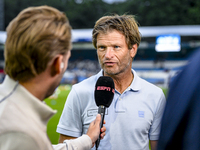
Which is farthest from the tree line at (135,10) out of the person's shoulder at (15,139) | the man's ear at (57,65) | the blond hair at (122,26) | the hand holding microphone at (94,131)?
the person's shoulder at (15,139)

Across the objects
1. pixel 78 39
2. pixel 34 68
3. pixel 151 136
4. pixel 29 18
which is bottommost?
pixel 78 39

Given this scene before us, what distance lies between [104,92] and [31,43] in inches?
42.0

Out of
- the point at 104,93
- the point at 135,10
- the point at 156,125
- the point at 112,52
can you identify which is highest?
the point at 112,52

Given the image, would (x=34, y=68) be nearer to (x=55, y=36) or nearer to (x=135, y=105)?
(x=55, y=36)

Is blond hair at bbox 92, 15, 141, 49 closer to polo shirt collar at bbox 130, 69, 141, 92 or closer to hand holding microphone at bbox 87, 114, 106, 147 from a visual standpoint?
polo shirt collar at bbox 130, 69, 141, 92

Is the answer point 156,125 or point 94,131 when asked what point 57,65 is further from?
point 156,125

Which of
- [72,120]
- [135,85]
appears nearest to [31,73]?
[72,120]

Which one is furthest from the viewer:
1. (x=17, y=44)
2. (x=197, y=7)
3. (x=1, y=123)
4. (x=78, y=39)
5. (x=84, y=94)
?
(x=197, y=7)

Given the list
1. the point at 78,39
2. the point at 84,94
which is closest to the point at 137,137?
the point at 84,94

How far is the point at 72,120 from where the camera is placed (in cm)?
241

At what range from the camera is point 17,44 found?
1288 millimetres

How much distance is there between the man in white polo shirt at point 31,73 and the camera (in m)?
1.15

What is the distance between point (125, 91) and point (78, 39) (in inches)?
1187

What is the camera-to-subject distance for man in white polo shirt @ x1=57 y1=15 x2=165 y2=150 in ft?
7.63
